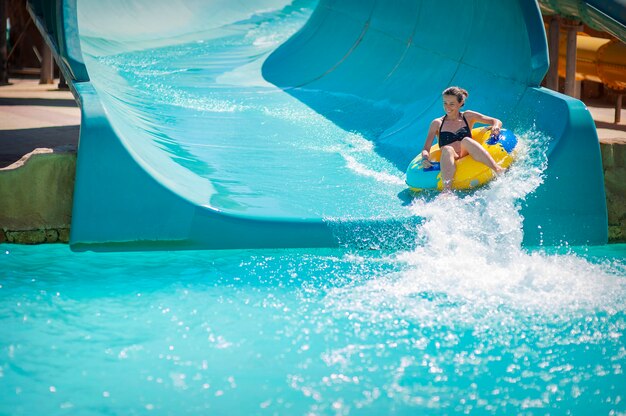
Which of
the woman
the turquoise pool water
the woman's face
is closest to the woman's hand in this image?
the woman

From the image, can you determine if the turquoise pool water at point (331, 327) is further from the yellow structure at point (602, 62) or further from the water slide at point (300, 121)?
the yellow structure at point (602, 62)

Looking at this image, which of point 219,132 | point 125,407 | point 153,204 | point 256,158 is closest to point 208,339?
point 125,407

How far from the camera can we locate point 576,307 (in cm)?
382

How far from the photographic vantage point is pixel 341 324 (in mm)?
3596

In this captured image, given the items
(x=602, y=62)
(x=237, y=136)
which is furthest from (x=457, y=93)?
(x=602, y=62)

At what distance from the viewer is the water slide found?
469 centimetres

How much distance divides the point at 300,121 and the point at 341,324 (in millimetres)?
3485

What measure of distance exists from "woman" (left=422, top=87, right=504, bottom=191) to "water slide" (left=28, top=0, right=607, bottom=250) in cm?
32

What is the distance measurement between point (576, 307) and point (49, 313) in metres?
2.38

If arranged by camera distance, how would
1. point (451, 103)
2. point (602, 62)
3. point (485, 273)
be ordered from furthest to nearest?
point (602, 62)
point (451, 103)
point (485, 273)

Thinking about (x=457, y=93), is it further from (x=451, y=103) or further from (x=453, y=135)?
(x=453, y=135)

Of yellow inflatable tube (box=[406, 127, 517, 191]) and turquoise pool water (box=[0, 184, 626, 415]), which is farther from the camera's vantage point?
yellow inflatable tube (box=[406, 127, 517, 191])

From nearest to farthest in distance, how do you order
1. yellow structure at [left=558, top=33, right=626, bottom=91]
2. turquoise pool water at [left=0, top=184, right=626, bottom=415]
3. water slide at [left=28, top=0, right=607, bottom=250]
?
turquoise pool water at [left=0, top=184, right=626, bottom=415] → water slide at [left=28, top=0, right=607, bottom=250] → yellow structure at [left=558, top=33, right=626, bottom=91]

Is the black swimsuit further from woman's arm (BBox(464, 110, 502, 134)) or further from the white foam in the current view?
the white foam
